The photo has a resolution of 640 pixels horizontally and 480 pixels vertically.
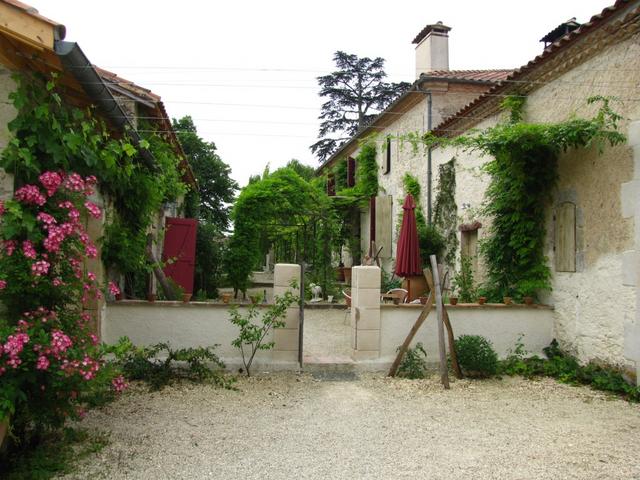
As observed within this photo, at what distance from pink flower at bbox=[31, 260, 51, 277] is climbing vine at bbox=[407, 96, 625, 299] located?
5.43 meters

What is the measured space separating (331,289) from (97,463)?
32.1ft

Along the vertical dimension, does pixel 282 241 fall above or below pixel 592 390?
above

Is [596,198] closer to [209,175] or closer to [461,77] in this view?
[461,77]

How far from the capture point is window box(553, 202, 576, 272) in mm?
6832

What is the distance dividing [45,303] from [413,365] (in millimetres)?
4231

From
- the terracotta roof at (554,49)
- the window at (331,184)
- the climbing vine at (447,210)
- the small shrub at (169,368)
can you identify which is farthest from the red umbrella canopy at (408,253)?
the window at (331,184)

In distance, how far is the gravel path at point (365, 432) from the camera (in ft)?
12.1

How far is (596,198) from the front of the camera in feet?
21.1

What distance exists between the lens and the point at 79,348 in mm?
3500

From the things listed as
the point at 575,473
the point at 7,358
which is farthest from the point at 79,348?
the point at 575,473

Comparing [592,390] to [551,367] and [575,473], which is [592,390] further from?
[575,473]

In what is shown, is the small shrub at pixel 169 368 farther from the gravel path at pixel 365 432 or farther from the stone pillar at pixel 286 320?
the stone pillar at pixel 286 320

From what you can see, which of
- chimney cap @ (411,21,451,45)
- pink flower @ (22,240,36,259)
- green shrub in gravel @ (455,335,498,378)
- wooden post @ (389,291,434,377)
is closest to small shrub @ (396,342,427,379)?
wooden post @ (389,291,434,377)

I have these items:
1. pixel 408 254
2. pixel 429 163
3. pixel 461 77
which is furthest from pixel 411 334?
pixel 461 77
